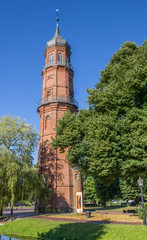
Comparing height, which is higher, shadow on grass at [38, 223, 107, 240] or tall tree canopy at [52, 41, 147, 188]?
tall tree canopy at [52, 41, 147, 188]

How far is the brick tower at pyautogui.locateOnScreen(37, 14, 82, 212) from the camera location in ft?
87.0

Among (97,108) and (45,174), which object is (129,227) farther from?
(45,174)

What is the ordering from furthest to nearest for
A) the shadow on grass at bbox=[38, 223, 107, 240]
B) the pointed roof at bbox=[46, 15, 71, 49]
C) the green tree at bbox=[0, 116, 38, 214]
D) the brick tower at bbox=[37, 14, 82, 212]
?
the pointed roof at bbox=[46, 15, 71, 49], the brick tower at bbox=[37, 14, 82, 212], the green tree at bbox=[0, 116, 38, 214], the shadow on grass at bbox=[38, 223, 107, 240]

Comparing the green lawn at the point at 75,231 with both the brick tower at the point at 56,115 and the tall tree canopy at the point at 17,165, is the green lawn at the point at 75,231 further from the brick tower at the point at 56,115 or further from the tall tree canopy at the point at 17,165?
the brick tower at the point at 56,115

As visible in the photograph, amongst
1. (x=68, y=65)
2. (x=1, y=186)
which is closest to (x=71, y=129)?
(x=1, y=186)

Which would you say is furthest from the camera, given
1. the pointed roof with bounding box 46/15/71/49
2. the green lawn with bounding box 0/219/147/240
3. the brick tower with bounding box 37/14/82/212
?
the pointed roof with bounding box 46/15/71/49

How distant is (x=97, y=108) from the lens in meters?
18.3

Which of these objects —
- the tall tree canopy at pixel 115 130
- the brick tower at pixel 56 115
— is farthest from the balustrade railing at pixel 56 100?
the tall tree canopy at pixel 115 130

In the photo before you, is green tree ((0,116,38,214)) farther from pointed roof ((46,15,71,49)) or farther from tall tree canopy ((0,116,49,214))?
pointed roof ((46,15,71,49))

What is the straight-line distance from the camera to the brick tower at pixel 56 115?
26.5 metres

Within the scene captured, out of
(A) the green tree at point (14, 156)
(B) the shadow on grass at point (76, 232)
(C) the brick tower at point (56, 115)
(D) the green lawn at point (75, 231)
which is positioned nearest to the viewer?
(D) the green lawn at point (75, 231)

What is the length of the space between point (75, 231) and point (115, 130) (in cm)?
773

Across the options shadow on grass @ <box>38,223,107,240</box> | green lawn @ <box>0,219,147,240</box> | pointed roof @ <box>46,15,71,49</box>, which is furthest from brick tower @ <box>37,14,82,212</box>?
shadow on grass @ <box>38,223,107,240</box>

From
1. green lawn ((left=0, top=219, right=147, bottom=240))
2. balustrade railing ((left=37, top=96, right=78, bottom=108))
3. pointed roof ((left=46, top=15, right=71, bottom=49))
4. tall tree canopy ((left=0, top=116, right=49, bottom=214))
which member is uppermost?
pointed roof ((left=46, top=15, right=71, bottom=49))
